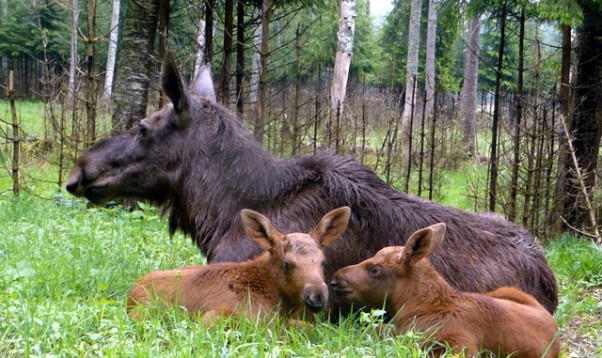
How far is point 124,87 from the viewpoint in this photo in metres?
10.7

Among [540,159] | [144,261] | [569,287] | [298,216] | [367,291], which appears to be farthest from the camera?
[540,159]

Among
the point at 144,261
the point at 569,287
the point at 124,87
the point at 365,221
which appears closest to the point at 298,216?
the point at 365,221

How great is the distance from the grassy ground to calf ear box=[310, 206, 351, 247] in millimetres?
535

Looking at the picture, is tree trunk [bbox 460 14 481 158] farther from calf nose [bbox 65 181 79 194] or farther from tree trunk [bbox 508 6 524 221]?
calf nose [bbox 65 181 79 194]

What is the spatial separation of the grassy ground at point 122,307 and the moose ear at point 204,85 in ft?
5.05

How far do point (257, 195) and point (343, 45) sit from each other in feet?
45.8

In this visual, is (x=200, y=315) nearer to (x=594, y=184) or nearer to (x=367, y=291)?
(x=367, y=291)

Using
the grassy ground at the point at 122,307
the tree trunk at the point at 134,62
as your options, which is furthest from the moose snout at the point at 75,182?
the tree trunk at the point at 134,62

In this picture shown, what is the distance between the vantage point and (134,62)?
34.8 feet

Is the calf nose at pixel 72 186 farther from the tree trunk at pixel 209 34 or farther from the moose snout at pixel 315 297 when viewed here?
the tree trunk at pixel 209 34

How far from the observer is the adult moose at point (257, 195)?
5.34 meters

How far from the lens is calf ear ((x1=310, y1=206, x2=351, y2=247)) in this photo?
486cm

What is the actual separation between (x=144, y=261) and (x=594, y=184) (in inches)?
278

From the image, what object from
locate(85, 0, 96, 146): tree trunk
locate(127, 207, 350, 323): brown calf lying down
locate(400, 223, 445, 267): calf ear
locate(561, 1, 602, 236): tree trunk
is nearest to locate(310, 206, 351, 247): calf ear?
locate(127, 207, 350, 323): brown calf lying down
